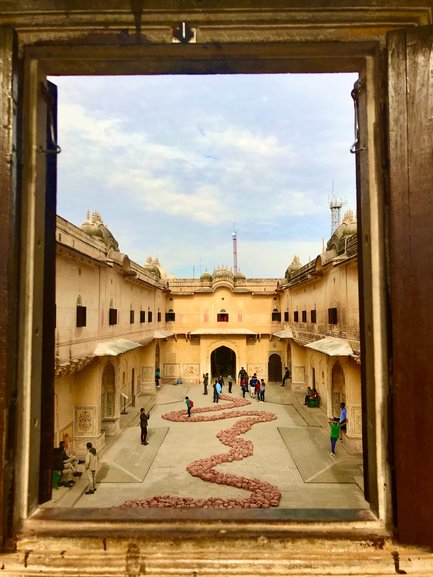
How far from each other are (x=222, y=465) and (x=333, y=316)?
643 centimetres

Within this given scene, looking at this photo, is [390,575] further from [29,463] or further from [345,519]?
[29,463]

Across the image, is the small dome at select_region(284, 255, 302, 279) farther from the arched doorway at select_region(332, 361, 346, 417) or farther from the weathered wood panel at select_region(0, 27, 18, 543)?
the weathered wood panel at select_region(0, 27, 18, 543)

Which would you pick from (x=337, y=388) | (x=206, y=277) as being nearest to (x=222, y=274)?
(x=206, y=277)

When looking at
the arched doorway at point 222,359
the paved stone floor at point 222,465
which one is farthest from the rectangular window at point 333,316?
the arched doorway at point 222,359

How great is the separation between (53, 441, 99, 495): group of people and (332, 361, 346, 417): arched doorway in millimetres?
8769

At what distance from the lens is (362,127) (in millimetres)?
1865

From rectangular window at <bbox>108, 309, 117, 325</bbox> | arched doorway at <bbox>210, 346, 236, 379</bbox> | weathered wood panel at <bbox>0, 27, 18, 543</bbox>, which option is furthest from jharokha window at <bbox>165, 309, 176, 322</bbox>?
weathered wood panel at <bbox>0, 27, 18, 543</bbox>

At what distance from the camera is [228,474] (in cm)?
987

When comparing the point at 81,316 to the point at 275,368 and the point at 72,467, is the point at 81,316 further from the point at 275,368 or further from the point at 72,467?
the point at 275,368

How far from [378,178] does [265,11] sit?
37.4 inches

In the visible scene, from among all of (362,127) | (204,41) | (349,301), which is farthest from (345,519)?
(349,301)

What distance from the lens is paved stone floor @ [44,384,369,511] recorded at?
8680mm

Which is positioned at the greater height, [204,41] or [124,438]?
[204,41]

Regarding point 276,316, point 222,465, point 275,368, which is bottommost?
point 222,465
